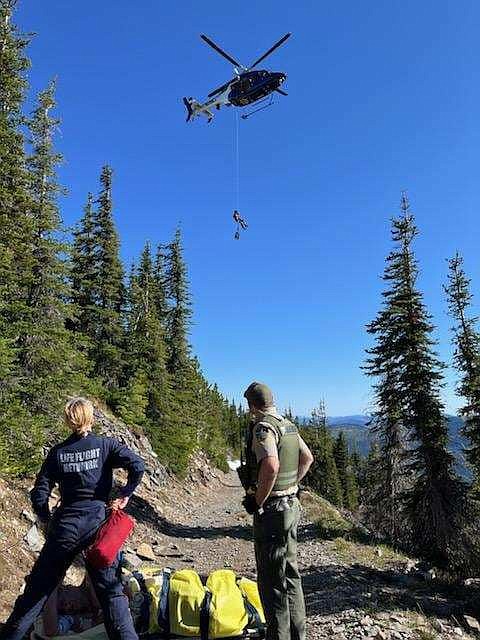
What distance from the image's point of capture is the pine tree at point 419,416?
16141mm

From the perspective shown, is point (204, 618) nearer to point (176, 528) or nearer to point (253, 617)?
point (253, 617)

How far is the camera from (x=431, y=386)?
56.6ft

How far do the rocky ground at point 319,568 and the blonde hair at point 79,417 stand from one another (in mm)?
2999

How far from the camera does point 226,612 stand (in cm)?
510

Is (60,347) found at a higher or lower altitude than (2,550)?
higher

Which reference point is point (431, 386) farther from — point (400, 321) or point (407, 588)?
point (407, 588)

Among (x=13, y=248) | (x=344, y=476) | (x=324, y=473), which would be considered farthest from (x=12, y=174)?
(x=344, y=476)

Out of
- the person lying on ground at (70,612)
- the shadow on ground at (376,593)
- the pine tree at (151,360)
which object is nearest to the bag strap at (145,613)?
the person lying on ground at (70,612)

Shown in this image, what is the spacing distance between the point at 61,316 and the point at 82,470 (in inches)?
461

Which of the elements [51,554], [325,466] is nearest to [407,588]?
[51,554]

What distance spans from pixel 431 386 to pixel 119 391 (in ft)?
51.1

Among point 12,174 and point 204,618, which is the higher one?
point 12,174

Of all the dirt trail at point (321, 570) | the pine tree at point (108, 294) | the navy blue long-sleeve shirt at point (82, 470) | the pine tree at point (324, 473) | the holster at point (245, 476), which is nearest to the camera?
the navy blue long-sleeve shirt at point (82, 470)

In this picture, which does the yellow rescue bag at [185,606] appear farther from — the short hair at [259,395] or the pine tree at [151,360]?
the pine tree at [151,360]
